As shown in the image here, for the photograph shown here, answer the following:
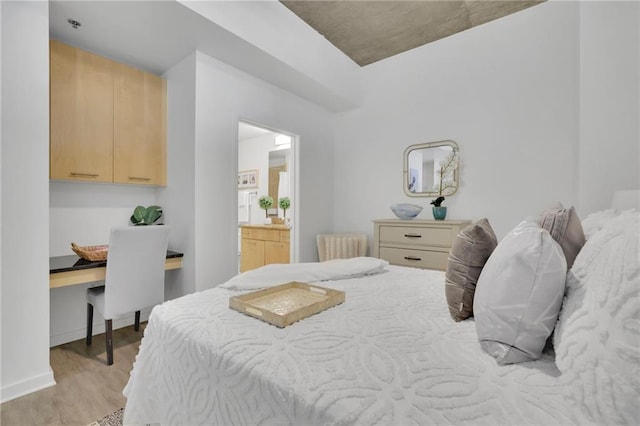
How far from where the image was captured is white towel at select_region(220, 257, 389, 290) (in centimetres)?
148

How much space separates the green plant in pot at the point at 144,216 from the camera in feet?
9.27

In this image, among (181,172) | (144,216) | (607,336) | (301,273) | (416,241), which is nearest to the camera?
(607,336)

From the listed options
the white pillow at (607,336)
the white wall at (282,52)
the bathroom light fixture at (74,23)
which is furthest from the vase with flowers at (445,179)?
the bathroom light fixture at (74,23)

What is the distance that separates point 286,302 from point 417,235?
201 cm

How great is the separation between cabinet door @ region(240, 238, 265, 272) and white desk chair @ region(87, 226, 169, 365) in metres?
2.10

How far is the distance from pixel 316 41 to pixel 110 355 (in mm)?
3341

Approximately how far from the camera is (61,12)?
205 cm

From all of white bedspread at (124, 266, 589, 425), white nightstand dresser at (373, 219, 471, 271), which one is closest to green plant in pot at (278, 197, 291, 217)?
white nightstand dresser at (373, 219, 471, 271)

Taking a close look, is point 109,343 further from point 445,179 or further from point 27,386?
point 445,179

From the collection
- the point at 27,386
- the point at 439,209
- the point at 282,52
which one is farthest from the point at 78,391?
the point at 439,209

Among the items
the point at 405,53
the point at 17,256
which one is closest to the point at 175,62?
the point at 17,256

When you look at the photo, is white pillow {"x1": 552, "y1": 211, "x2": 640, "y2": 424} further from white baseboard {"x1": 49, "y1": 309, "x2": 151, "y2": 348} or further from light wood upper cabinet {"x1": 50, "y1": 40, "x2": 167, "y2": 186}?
white baseboard {"x1": 49, "y1": 309, "x2": 151, "y2": 348}

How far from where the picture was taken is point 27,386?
1.75 metres

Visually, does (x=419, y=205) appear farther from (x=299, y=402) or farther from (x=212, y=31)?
(x=299, y=402)
